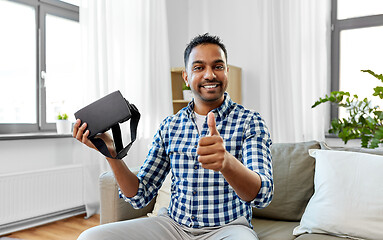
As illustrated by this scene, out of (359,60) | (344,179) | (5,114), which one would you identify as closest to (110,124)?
(344,179)

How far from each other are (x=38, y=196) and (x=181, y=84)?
1751 millimetres

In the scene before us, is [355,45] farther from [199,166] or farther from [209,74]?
[199,166]

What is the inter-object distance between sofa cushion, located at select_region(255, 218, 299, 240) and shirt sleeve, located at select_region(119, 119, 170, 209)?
1.60ft

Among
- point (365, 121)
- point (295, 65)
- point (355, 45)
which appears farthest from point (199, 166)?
point (355, 45)

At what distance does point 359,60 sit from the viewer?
334cm

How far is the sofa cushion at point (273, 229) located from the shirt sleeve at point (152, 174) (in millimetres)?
487

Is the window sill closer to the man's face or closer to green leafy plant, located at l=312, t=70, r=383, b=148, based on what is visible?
the man's face

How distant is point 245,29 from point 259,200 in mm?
3004

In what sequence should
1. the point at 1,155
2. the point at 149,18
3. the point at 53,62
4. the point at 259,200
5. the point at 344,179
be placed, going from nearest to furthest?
the point at 259,200 < the point at 344,179 < the point at 1,155 < the point at 53,62 < the point at 149,18

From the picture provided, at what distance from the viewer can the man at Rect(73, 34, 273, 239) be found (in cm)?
112

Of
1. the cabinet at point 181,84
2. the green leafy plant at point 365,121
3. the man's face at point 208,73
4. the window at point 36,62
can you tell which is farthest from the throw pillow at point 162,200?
the cabinet at point 181,84

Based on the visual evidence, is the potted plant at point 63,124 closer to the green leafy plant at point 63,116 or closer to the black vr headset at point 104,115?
the green leafy plant at point 63,116

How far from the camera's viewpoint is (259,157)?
1.14m

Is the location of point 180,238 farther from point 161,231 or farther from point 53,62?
point 53,62
